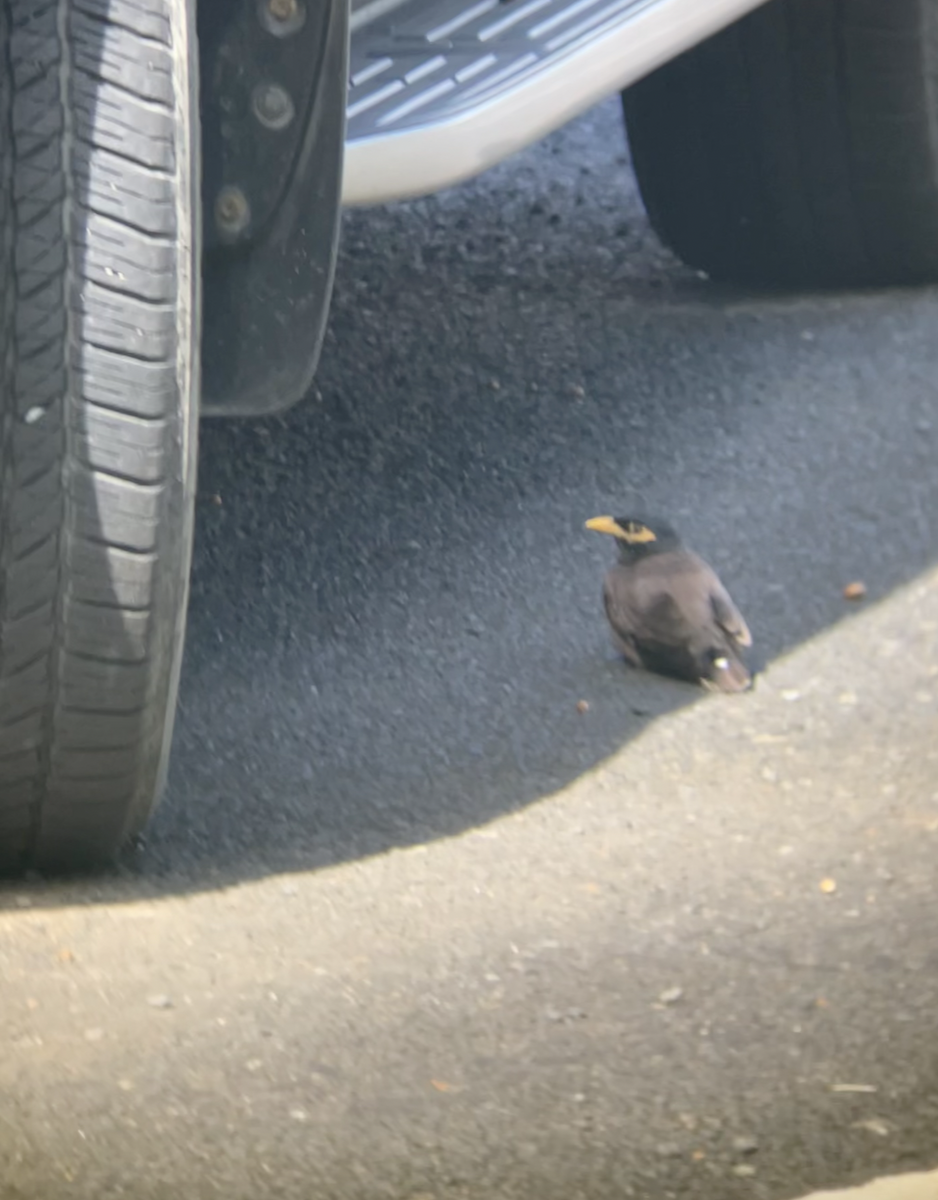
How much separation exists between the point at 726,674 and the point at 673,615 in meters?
0.12

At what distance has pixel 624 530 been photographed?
311cm

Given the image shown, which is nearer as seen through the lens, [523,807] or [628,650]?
[523,807]

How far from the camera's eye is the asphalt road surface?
5.40 ft

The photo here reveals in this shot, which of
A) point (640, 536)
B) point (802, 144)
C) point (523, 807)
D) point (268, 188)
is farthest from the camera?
point (802, 144)

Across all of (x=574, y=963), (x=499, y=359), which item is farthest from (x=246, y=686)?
(x=499, y=359)

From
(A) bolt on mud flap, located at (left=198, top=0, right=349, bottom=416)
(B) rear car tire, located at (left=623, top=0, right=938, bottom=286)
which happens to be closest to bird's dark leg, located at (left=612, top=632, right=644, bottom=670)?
(A) bolt on mud flap, located at (left=198, top=0, right=349, bottom=416)

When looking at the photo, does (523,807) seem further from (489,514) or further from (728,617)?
(489,514)

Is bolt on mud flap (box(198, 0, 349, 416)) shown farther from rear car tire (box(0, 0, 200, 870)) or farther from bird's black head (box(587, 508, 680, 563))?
bird's black head (box(587, 508, 680, 563))

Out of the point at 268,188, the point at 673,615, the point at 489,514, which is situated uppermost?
the point at 268,188

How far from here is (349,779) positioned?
2490 mm

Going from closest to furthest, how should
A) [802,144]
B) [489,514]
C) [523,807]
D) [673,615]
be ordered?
[523,807] < [673,615] < [489,514] < [802,144]

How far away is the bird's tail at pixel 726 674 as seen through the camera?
280cm

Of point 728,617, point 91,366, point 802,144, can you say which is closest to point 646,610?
point 728,617

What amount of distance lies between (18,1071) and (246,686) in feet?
3.62
